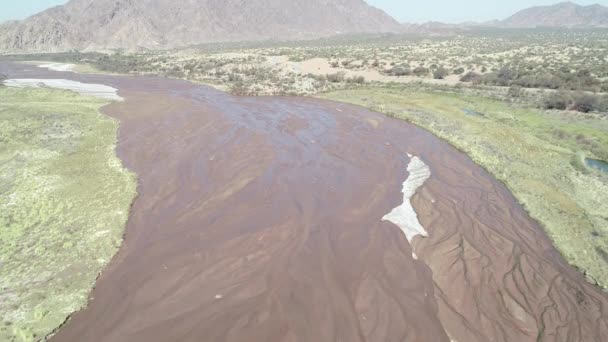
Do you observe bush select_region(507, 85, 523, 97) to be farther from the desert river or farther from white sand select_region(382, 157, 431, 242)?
white sand select_region(382, 157, 431, 242)

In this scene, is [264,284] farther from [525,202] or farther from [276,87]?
[276,87]

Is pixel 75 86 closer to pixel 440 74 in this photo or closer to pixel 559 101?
pixel 440 74

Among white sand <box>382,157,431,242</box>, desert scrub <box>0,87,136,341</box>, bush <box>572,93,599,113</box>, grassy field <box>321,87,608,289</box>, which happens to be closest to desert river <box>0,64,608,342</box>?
white sand <box>382,157,431,242</box>

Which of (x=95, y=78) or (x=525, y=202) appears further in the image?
(x=95, y=78)

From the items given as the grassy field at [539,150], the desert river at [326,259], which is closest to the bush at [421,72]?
the grassy field at [539,150]

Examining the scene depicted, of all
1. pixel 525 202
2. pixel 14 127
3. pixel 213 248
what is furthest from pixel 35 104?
pixel 525 202
